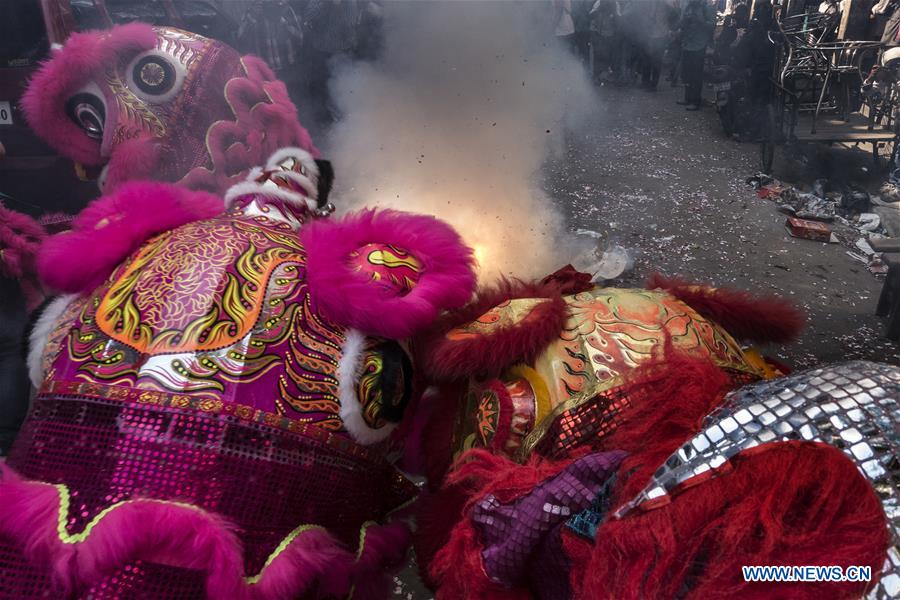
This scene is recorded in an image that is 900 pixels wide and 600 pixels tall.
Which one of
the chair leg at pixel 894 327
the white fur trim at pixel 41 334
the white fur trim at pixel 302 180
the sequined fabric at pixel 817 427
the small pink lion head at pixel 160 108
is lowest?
the chair leg at pixel 894 327

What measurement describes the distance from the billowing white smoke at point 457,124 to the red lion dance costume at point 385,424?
213 cm

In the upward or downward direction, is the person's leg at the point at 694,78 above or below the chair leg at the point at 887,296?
above

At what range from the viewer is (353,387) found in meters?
1.33

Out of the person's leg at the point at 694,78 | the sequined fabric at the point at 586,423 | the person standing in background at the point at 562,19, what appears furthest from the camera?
the person's leg at the point at 694,78

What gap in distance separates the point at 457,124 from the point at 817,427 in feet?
14.7

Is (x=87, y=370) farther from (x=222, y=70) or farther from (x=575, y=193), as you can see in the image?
(x=575, y=193)

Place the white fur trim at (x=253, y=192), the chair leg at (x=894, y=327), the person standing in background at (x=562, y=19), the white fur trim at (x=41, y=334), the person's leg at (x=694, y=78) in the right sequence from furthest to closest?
the person's leg at (x=694, y=78) → the person standing in background at (x=562, y=19) → the chair leg at (x=894, y=327) → the white fur trim at (x=253, y=192) → the white fur trim at (x=41, y=334)

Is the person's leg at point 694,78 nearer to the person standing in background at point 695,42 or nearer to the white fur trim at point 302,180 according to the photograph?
the person standing in background at point 695,42

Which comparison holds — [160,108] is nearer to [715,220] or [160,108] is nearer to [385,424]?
[385,424]

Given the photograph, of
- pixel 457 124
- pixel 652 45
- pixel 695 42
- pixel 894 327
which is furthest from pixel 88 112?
pixel 652 45

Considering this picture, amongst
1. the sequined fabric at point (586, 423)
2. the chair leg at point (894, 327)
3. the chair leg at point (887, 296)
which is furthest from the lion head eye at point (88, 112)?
the chair leg at point (887, 296)

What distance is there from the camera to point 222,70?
6.81 ft

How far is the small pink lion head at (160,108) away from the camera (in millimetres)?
1903

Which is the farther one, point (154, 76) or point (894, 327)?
point (894, 327)
